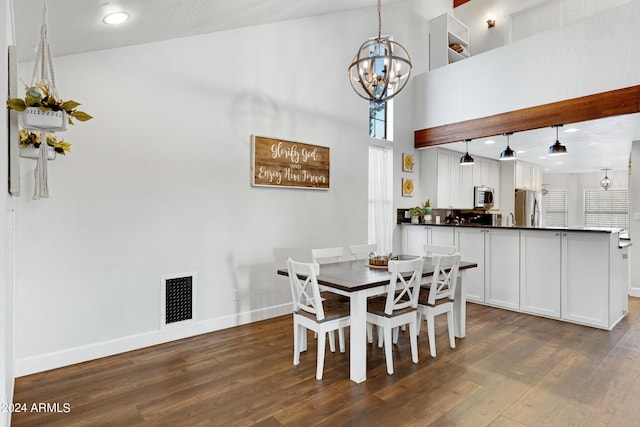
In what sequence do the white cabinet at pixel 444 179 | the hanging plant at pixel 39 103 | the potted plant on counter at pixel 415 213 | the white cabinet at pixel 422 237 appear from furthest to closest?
the white cabinet at pixel 444 179 < the potted plant on counter at pixel 415 213 < the white cabinet at pixel 422 237 < the hanging plant at pixel 39 103

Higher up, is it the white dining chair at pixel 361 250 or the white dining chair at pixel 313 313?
the white dining chair at pixel 361 250

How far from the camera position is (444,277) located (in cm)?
336

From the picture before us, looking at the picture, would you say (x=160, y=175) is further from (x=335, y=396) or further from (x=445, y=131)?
(x=445, y=131)

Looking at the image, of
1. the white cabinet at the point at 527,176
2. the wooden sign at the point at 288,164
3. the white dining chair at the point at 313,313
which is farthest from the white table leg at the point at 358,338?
the white cabinet at the point at 527,176

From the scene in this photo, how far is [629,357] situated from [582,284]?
3.58ft

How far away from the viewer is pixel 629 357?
10.5 ft

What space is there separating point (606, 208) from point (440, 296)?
955 centimetres

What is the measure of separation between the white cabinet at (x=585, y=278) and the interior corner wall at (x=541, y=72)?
1711mm

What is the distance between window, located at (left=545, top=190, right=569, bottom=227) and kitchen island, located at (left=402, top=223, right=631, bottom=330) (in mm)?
6805

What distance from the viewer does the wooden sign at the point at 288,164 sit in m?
4.22

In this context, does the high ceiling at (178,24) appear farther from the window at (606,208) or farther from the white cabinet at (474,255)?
the window at (606,208)

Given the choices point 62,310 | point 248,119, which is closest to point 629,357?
point 248,119

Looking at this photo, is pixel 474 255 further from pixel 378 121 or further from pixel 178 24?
pixel 178 24

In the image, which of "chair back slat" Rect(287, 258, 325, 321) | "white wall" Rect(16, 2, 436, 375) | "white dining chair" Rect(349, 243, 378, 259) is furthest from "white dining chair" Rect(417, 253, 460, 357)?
"white wall" Rect(16, 2, 436, 375)
